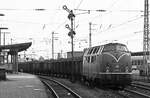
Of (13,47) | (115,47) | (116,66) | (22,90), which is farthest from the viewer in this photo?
(13,47)

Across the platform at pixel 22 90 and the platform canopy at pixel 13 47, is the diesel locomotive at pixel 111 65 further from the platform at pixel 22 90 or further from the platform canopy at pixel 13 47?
the platform canopy at pixel 13 47

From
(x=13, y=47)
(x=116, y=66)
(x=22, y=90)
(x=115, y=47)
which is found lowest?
(x=22, y=90)

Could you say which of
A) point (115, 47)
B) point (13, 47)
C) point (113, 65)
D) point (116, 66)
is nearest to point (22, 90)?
point (113, 65)

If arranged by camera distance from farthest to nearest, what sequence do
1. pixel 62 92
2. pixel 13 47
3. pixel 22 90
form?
pixel 13 47
pixel 62 92
pixel 22 90

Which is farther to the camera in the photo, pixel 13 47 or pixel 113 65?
pixel 13 47

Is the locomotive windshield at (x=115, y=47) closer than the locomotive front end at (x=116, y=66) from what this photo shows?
No

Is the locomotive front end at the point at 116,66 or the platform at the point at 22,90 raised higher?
the locomotive front end at the point at 116,66

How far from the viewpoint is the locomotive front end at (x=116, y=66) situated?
69.1ft

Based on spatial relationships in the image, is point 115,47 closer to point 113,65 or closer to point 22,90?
point 113,65

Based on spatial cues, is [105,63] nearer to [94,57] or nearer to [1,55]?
[94,57]

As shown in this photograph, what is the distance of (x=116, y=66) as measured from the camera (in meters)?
21.2

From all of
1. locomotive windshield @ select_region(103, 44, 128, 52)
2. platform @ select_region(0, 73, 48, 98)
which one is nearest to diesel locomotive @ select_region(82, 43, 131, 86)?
locomotive windshield @ select_region(103, 44, 128, 52)

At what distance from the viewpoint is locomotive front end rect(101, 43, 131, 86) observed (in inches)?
829

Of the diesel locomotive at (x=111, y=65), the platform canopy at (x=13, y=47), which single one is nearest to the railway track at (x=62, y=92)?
the diesel locomotive at (x=111, y=65)
